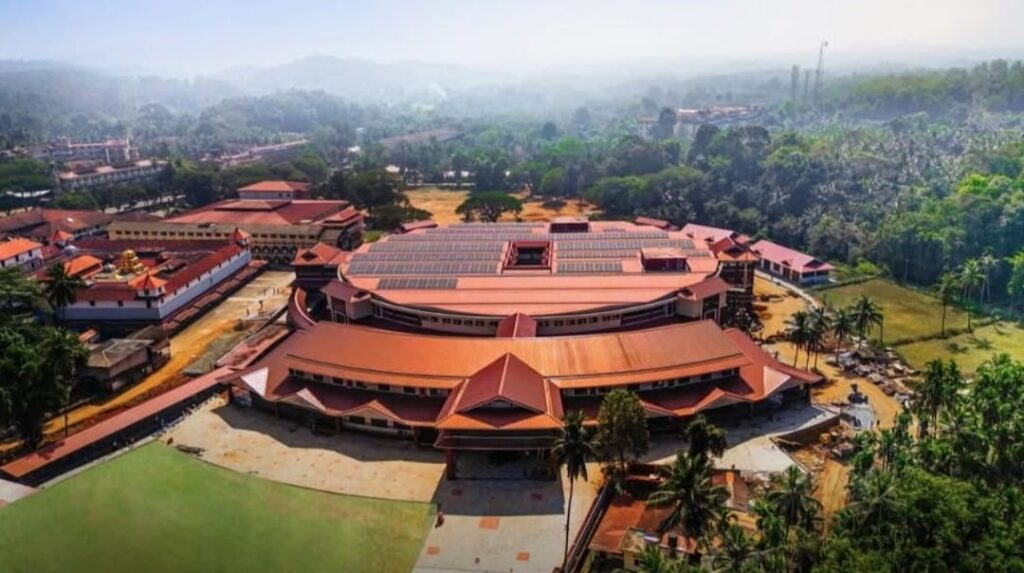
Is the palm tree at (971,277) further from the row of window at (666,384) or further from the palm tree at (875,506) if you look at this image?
the palm tree at (875,506)

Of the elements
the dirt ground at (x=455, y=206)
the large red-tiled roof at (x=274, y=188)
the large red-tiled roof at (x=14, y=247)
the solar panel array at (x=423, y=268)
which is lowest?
the dirt ground at (x=455, y=206)

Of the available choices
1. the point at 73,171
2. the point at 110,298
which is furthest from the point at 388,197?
the point at 73,171

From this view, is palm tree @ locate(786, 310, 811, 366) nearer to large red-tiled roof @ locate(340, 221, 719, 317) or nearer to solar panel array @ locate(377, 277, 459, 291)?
large red-tiled roof @ locate(340, 221, 719, 317)

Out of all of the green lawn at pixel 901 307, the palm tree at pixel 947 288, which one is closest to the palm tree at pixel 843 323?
the green lawn at pixel 901 307

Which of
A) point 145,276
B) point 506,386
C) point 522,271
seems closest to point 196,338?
point 145,276

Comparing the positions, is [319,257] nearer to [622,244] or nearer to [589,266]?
[589,266]

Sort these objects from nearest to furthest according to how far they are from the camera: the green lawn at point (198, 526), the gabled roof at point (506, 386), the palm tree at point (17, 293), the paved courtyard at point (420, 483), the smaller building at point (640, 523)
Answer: the smaller building at point (640, 523), the green lawn at point (198, 526), the paved courtyard at point (420, 483), the gabled roof at point (506, 386), the palm tree at point (17, 293)

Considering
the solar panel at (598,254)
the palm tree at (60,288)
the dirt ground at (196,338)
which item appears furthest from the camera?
the solar panel at (598,254)
